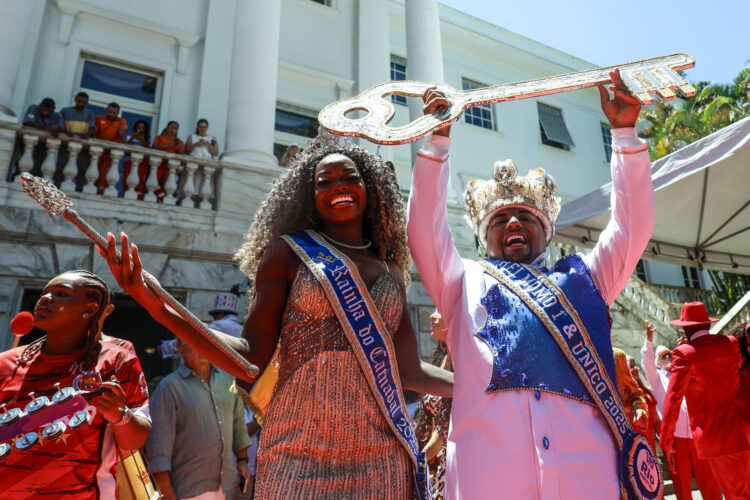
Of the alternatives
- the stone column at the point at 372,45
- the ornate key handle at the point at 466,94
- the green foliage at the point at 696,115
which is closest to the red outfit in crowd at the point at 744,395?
the ornate key handle at the point at 466,94

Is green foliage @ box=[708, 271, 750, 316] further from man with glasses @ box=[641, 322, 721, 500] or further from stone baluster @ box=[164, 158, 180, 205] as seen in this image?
stone baluster @ box=[164, 158, 180, 205]

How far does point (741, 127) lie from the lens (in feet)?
17.0

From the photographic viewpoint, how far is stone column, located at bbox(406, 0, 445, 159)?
9.48 m

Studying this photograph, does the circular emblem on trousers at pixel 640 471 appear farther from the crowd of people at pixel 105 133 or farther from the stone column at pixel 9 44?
the stone column at pixel 9 44

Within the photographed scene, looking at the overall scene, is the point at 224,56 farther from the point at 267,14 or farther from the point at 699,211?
the point at 699,211

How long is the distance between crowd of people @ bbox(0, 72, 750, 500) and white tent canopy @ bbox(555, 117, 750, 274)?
384cm

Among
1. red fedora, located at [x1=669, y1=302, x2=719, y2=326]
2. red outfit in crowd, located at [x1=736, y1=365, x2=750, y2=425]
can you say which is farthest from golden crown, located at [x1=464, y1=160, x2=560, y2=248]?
red outfit in crowd, located at [x1=736, y1=365, x2=750, y2=425]

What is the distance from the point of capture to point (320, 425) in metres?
1.50

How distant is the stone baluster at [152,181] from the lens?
6.51 metres

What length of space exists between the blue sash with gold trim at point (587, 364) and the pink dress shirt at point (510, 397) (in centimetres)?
4

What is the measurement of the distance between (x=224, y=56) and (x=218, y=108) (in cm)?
114

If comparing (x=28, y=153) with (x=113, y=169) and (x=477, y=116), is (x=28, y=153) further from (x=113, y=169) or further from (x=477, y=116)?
(x=477, y=116)

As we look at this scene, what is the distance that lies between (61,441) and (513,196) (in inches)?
85.1

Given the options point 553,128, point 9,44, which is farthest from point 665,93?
point 553,128
